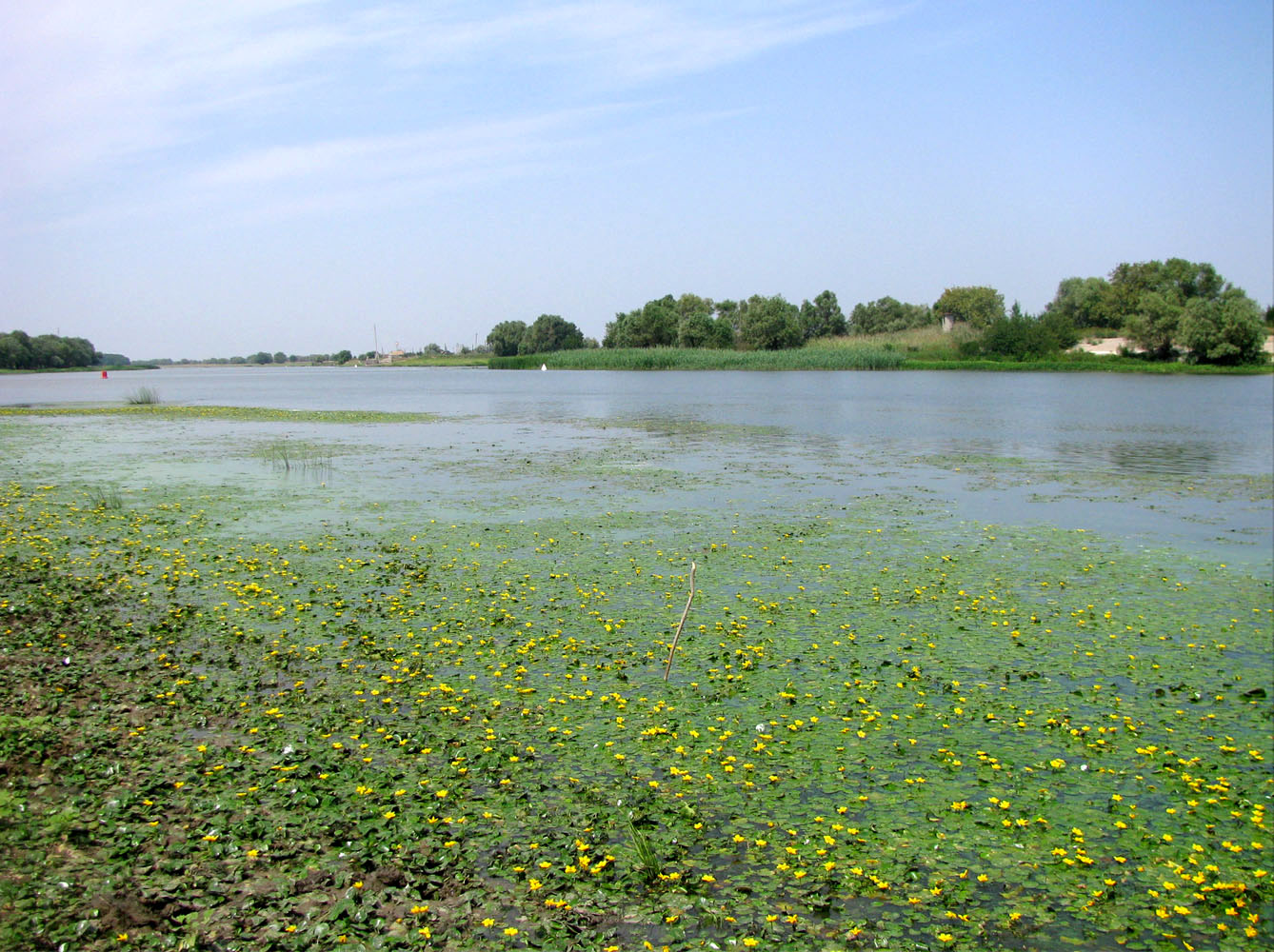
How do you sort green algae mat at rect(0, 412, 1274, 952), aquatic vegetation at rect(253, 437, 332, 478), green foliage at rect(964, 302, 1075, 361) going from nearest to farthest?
green algae mat at rect(0, 412, 1274, 952) → aquatic vegetation at rect(253, 437, 332, 478) → green foliage at rect(964, 302, 1075, 361)

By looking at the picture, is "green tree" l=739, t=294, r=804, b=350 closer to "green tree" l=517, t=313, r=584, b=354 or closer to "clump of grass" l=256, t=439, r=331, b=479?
"green tree" l=517, t=313, r=584, b=354

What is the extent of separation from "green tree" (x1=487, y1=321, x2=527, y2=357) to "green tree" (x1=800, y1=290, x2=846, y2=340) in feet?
202

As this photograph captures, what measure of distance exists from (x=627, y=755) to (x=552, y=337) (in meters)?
184

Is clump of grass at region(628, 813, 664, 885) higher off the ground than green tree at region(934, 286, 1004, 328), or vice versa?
green tree at region(934, 286, 1004, 328)

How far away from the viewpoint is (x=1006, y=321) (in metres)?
113

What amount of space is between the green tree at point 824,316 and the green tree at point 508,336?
202ft

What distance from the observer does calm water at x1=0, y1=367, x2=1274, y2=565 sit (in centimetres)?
1995

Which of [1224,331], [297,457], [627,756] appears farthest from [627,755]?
[1224,331]

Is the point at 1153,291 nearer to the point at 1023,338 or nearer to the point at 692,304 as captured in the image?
the point at 1023,338

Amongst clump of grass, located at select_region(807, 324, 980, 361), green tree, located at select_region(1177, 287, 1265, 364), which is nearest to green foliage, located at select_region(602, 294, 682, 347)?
clump of grass, located at select_region(807, 324, 980, 361)

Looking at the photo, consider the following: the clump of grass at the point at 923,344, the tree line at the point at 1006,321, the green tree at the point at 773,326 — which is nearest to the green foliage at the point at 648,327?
the tree line at the point at 1006,321

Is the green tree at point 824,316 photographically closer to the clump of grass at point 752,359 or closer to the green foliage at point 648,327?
the green foliage at point 648,327

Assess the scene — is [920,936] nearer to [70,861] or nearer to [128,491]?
[70,861]

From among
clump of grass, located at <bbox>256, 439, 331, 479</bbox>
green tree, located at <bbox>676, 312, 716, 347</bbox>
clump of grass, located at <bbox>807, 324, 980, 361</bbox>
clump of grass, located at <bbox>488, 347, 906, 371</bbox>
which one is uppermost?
green tree, located at <bbox>676, 312, 716, 347</bbox>
